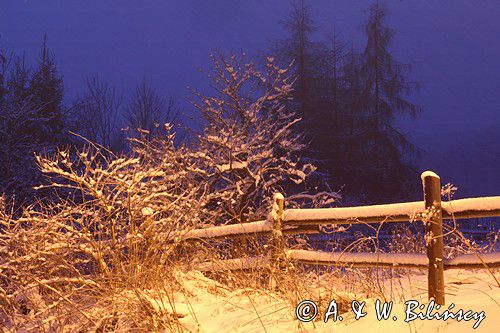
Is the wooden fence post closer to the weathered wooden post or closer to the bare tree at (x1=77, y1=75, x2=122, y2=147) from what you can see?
the weathered wooden post

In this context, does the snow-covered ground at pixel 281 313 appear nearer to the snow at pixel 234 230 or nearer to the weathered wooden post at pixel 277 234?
the weathered wooden post at pixel 277 234

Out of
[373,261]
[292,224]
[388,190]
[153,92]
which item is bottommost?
[373,261]

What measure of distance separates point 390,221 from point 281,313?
149 centimetres

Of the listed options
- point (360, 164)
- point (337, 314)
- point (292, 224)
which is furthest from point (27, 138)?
point (337, 314)

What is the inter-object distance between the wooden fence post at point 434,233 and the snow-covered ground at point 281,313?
16 centimetres

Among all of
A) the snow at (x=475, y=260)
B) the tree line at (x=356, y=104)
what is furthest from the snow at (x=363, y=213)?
the tree line at (x=356, y=104)

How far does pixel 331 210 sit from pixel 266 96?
10654 millimetres

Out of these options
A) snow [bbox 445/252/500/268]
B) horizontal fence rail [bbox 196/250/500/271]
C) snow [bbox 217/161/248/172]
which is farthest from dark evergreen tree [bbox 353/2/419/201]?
snow [bbox 445/252/500/268]

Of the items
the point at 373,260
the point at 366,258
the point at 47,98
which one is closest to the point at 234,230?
the point at 366,258

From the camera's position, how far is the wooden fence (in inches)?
203

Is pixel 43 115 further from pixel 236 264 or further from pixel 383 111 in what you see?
pixel 236 264

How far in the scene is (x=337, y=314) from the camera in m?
4.65

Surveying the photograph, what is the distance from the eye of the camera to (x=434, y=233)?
17.3 feet

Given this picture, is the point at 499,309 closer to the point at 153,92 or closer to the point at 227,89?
the point at 227,89
